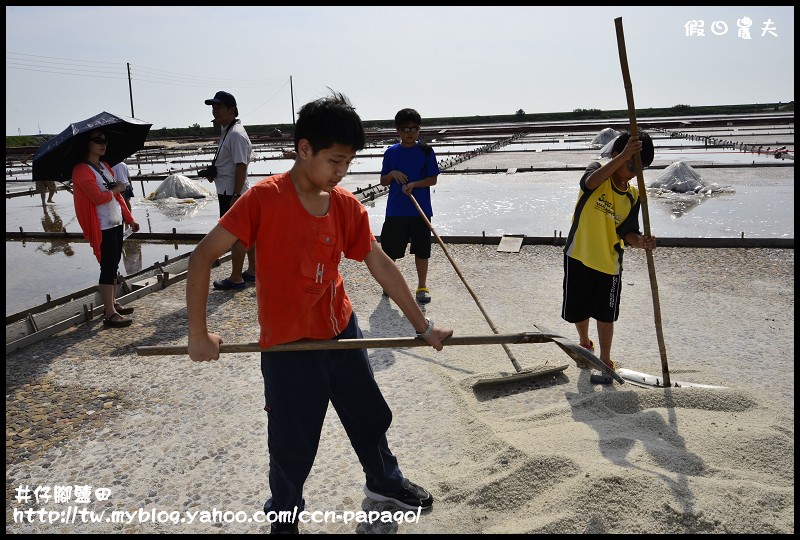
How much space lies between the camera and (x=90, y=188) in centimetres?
485

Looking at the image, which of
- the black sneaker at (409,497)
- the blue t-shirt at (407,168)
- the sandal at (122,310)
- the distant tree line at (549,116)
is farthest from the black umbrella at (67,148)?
the distant tree line at (549,116)

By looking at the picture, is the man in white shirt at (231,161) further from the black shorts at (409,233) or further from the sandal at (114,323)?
the black shorts at (409,233)

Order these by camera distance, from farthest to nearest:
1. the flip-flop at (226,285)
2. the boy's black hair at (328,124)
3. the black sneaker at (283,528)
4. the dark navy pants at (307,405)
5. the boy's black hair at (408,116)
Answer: the flip-flop at (226,285) < the boy's black hair at (408,116) < the black sneaker at (283,528) < the dark navy pants at (307,405) < the boy's black hair at (328,124)

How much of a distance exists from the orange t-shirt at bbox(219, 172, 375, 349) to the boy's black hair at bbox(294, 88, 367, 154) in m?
0.19

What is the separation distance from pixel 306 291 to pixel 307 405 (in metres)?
0.43

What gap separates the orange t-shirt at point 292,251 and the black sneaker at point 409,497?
0.78m

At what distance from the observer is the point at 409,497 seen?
256cm

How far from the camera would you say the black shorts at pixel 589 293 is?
3.60 metres

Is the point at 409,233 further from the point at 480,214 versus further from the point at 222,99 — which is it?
the point at 480,214

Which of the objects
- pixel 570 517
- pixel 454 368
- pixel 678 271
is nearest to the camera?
pixel 570 517

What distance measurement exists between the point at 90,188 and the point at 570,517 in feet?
14.4

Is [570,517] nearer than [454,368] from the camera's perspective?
Yes

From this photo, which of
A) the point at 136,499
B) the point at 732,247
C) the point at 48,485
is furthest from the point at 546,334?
the point at 732,247

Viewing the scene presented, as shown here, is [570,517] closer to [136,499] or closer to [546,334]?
[546,334]
